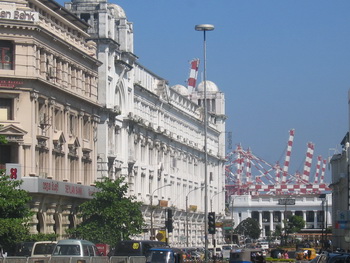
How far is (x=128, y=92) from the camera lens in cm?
10919

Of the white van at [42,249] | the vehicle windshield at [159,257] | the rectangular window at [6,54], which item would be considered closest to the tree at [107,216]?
the rectangular window at [6,54]

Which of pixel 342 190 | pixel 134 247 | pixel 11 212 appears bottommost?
pixel 134 247

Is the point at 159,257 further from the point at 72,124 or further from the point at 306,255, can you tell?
the point at 306,255

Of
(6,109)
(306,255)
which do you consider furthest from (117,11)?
(6,109)

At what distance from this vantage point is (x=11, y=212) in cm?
5922

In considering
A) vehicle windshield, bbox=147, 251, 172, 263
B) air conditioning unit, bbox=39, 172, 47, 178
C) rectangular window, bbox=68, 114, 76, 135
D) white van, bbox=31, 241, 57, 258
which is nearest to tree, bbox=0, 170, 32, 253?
white van, bbox=31, 241, 57, 258

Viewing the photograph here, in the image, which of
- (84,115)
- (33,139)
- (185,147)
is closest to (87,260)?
(33,139)

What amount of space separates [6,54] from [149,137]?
4858cm

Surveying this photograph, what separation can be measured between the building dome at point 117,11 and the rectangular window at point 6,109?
110 feet

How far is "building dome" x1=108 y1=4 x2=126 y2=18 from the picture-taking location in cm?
10712

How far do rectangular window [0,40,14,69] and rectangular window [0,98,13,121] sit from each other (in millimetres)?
2442

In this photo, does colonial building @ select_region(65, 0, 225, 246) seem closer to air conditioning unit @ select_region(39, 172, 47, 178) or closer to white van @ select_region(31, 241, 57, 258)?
air conditioning unit @ select_region(39, 172, 47, 178)

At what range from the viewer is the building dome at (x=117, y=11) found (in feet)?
351

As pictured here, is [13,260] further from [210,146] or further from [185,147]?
[210,146]
